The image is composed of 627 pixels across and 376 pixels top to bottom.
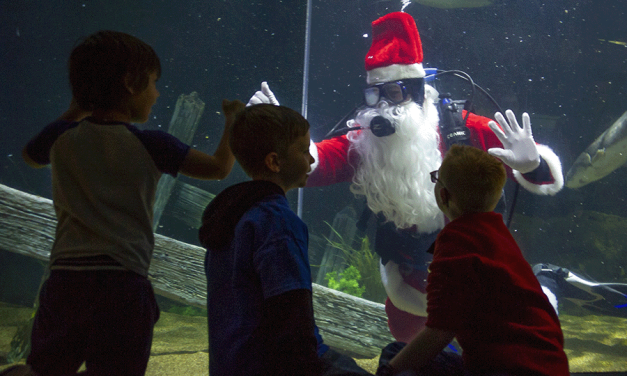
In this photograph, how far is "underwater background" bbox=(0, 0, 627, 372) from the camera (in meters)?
3.69

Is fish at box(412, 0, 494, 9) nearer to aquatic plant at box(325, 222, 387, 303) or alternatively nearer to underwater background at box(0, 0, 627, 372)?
underwater background at box(0, 0, 627, 372)

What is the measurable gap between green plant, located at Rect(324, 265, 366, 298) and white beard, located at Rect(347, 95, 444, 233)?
5.27 feet

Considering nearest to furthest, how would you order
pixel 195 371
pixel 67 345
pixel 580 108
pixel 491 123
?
pixel 67 345 < pixel 491 123 < pixel 195 371 < pixel 580 108

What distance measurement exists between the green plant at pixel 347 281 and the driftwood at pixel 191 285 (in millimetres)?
860

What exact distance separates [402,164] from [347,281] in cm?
177

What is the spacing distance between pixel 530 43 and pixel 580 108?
1.06m

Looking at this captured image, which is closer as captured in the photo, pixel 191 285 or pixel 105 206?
pixel 105 206

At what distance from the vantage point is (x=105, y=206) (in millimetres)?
994

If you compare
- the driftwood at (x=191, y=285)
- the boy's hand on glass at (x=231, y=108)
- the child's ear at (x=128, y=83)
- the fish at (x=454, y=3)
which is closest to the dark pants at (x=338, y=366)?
the boy's hand on glass at (x=231, y=108)

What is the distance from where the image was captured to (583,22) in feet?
15.0

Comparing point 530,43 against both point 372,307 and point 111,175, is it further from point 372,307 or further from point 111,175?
point 111,175

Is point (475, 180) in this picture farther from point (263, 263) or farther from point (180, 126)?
point (180, 126)

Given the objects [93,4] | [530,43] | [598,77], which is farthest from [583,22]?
[93,4]

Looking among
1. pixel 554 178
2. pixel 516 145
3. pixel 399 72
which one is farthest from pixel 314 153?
pixel 554 178
